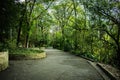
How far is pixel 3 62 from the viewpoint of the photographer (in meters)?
9.98

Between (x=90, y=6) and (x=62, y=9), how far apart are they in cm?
2584

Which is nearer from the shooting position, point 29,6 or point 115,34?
point 115,34

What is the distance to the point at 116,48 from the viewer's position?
41.4 ft

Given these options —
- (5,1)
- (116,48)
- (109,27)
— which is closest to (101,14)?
(109,27)

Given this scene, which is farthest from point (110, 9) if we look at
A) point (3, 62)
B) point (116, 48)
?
point (3, 62)

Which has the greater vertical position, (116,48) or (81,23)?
(81,23)

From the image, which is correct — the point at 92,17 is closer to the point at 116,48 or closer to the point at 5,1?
the point at 116,48

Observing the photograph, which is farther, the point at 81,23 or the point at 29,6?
the point at 29,6

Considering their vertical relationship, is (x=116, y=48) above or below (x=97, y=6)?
below

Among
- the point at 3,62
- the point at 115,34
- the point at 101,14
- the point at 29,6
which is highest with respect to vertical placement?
the point at 29,6

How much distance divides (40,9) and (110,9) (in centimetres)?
1708

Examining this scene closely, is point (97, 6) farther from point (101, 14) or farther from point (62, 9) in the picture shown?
point (62, 9)

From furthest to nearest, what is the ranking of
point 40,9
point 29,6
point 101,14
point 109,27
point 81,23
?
point 40,9 → point 29,6 → point 81,23 → point 109,27 → point 101,14

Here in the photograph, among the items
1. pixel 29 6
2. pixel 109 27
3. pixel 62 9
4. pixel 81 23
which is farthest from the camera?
pixel 62 9
